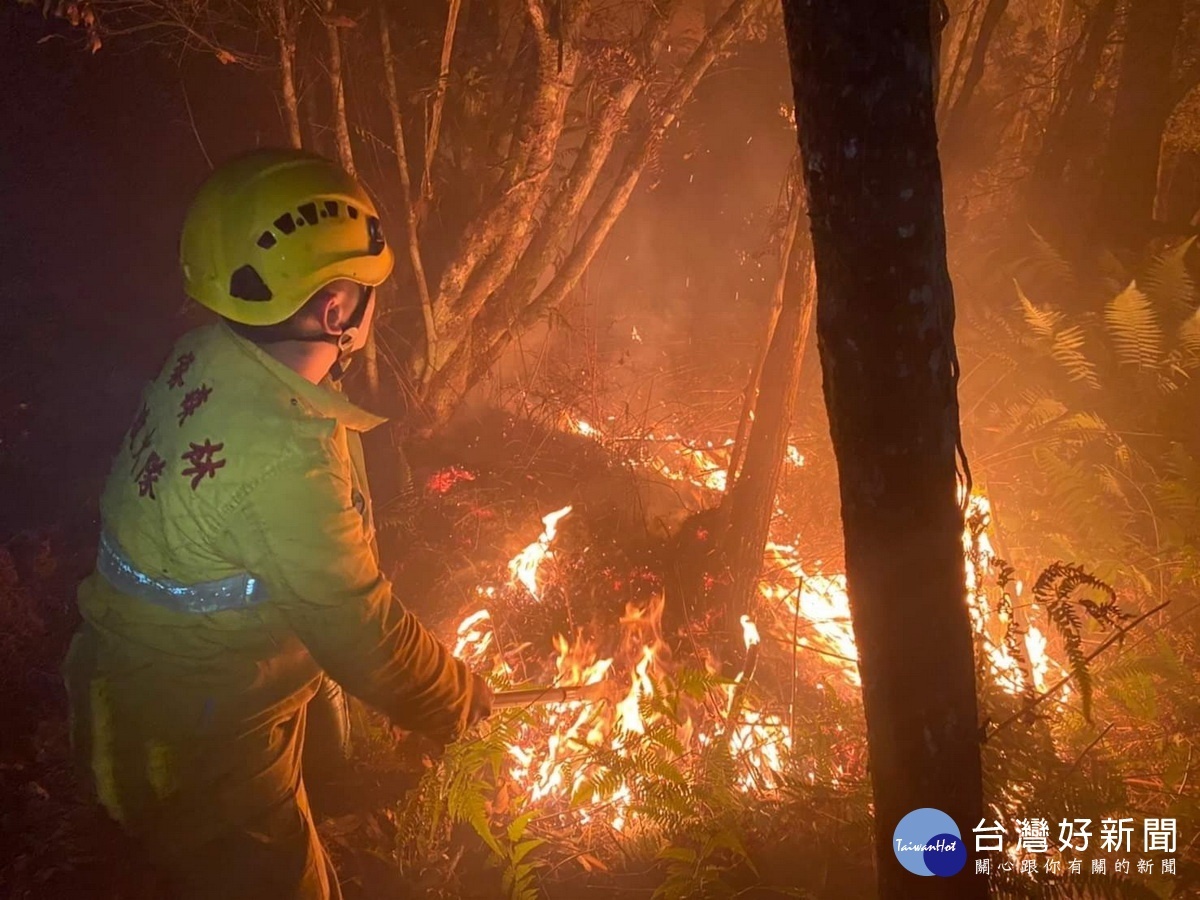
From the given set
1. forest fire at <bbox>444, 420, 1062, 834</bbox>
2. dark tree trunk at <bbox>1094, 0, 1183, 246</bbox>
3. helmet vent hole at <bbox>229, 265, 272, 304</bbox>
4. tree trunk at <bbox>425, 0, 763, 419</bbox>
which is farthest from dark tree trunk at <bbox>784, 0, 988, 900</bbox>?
dark tree trunk at <bbox>1094, 0, 1183, 246</bbox>

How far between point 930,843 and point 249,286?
3007 millimetres

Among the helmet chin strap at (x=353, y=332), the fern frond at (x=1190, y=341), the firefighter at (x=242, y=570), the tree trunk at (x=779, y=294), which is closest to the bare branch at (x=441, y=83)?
the firefighter at (x=242, y=570)

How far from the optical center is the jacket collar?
258cm

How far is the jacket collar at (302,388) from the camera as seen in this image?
2.58m

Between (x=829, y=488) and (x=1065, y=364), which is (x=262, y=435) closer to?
(x=829, y=488)

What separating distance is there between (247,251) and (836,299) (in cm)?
203

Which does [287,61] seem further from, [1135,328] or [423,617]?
[1135,328]

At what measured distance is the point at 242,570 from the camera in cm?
254

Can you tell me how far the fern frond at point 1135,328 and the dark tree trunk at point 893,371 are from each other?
4.88m

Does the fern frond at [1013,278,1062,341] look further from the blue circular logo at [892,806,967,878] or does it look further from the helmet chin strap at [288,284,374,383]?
the helmet chin strap at [288,284,374,383]

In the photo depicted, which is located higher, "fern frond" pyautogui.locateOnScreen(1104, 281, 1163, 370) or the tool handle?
"fern frond" pyautogui.locateOnScreen(1104, 281, 1163, 370)

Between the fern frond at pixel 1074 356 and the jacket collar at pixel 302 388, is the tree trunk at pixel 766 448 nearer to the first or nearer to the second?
the jacket collar at pixel 302 388

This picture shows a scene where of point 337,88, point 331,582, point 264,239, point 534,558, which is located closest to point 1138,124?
point 534,558

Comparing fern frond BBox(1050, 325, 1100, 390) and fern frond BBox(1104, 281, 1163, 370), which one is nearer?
fern frond BBox(1104, 281, 1163, 370)
